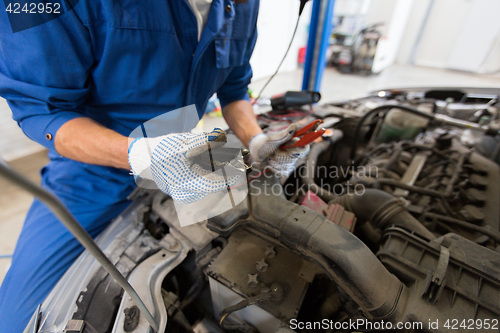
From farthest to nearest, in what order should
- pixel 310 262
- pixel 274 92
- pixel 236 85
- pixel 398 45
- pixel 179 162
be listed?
pixel 398 45
pixel 274 92
pixel 236 85
pixel 310 262
pixel 179 162

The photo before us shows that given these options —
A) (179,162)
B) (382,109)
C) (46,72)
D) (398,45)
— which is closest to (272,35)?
(382,109)

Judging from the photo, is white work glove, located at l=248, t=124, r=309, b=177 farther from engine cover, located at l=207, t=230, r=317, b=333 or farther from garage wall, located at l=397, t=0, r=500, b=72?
garage wall, located at l=397, t=0, r=500, b=72

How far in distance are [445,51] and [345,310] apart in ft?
23.5

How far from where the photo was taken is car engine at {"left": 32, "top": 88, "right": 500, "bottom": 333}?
20.1 inches

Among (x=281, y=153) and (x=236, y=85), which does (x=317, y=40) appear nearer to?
(x=236, y=85)

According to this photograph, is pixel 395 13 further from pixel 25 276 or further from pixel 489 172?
pixel 25 276

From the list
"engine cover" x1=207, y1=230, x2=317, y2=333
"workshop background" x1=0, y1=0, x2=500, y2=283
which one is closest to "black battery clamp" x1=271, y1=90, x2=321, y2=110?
"engine cover" x1=207, y1=230, x2=317, y2=333

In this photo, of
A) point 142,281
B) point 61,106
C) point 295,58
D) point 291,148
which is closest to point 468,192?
point 291,148

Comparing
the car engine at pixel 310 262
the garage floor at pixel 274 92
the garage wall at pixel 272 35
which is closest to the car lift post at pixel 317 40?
the garage floor at pixel 274 92

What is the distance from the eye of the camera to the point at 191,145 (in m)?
0.51

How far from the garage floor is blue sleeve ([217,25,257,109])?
29 cm

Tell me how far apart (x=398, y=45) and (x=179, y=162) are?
7.43m

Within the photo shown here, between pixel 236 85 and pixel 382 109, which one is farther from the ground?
pixel 236 85

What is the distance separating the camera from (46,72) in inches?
23.3
